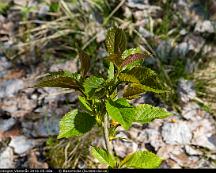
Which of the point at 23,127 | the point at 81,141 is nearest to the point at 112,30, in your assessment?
the point at 81,141

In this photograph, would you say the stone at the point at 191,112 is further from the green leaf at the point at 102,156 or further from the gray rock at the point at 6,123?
the green leaf at the point at 102,156

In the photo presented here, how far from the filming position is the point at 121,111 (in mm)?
1201

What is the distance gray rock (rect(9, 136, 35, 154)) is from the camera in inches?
99.1

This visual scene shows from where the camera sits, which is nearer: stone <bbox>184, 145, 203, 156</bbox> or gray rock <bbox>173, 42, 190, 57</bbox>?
stone <bbox>184, 145, 203, 156</bbox>

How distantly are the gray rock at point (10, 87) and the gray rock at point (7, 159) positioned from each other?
0.49 metres

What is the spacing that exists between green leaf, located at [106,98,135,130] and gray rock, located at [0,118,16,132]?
1.59 m

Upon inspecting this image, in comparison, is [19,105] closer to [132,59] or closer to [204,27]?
[204,27]

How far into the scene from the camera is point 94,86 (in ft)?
3.90

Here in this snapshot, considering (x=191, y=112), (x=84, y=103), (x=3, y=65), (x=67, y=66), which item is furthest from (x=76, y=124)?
(x=3, y=65)

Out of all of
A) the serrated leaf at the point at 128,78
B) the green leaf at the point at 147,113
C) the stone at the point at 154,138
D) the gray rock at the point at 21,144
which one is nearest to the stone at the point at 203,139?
the stone at the point at 154,138

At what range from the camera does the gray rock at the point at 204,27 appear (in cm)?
309

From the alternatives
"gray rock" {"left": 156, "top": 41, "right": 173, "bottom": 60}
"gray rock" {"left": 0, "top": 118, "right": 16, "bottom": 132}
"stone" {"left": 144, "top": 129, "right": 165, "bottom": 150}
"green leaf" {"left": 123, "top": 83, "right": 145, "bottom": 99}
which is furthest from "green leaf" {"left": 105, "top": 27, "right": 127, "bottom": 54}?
"gray rock" {"left": 156, "top": 41, "right": 173, "bottom": 60}

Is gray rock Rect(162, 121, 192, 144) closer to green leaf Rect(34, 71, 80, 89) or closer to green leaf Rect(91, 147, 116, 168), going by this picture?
green leaf Rect(91, 147, 116, 168)

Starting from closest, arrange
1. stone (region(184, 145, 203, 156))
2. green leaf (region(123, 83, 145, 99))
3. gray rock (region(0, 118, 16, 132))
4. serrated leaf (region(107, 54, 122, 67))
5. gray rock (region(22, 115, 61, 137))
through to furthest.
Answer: serrated leaf (region(107, 54, 122, 67))
green leaf (region(123, 83, 145, 99))
stone (region(184, 145, 203, 156))
gray rock (region(22, 115, 61, 137))
gray rock (region(0, 118, 16, 132))
